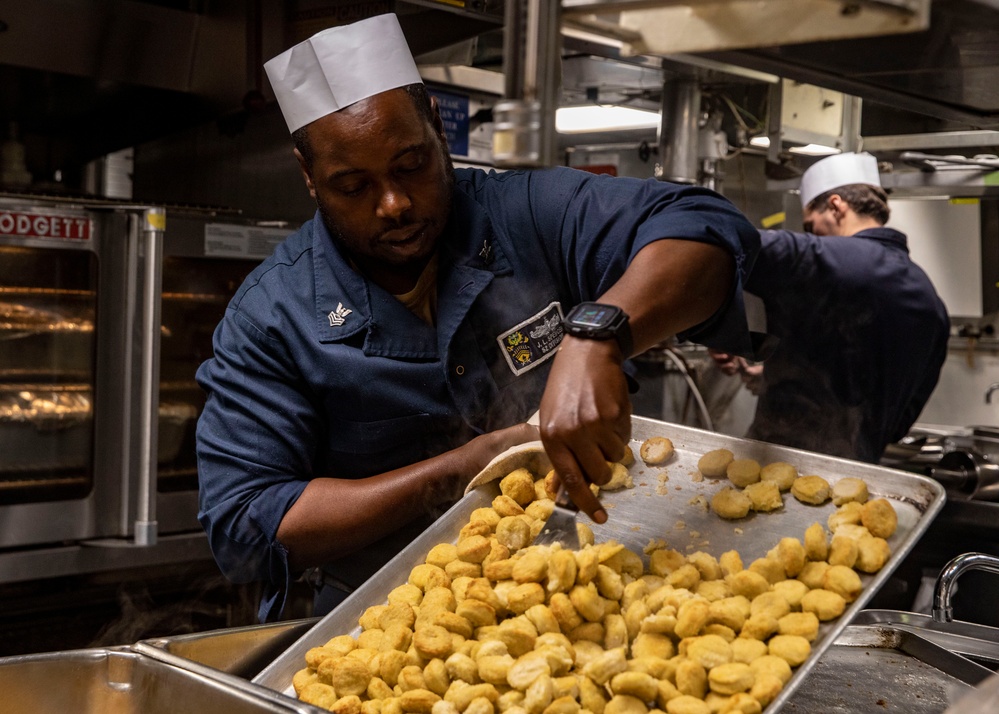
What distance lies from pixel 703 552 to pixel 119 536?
7.06 feet

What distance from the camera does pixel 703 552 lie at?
49.5 inches

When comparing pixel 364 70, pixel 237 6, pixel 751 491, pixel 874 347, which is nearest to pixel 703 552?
pixel 751 491

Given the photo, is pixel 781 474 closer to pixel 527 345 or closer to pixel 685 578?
pixel 685 578

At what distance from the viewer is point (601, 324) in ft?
4.20

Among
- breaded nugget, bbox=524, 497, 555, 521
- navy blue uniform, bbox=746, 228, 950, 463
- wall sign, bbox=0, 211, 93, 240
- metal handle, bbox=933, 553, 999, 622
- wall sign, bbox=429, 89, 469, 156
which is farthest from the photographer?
wall sign, bbox=429, 89, 469, 156

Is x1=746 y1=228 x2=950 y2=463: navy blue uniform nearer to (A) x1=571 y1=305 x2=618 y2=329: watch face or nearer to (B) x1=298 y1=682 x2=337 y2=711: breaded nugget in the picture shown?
(A) x1=571 y1=305 x2=618 y2=329: watch face

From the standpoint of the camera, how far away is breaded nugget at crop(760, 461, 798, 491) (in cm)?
133

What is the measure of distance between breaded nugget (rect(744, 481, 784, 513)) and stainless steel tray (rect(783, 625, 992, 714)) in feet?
0.64

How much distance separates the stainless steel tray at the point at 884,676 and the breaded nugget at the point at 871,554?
17 cm

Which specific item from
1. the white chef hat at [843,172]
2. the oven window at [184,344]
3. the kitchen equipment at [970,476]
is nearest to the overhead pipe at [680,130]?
the white chef hat at [843,172]

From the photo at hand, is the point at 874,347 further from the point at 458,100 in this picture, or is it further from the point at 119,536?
the point at 119,536

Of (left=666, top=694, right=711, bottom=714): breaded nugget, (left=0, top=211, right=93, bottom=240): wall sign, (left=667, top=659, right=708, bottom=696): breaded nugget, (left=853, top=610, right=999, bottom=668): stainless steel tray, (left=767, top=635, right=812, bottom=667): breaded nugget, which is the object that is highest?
(left=0, top=211, right=93, bottom=240): wall sign

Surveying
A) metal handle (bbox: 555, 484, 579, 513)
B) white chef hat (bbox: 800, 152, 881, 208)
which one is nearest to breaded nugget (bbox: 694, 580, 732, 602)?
metal handle (bbox: 555, 484, 579, 513)

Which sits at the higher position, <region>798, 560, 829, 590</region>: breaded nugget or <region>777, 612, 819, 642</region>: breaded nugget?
<region>798, 560, 829, 590</region>: breaded nugget
